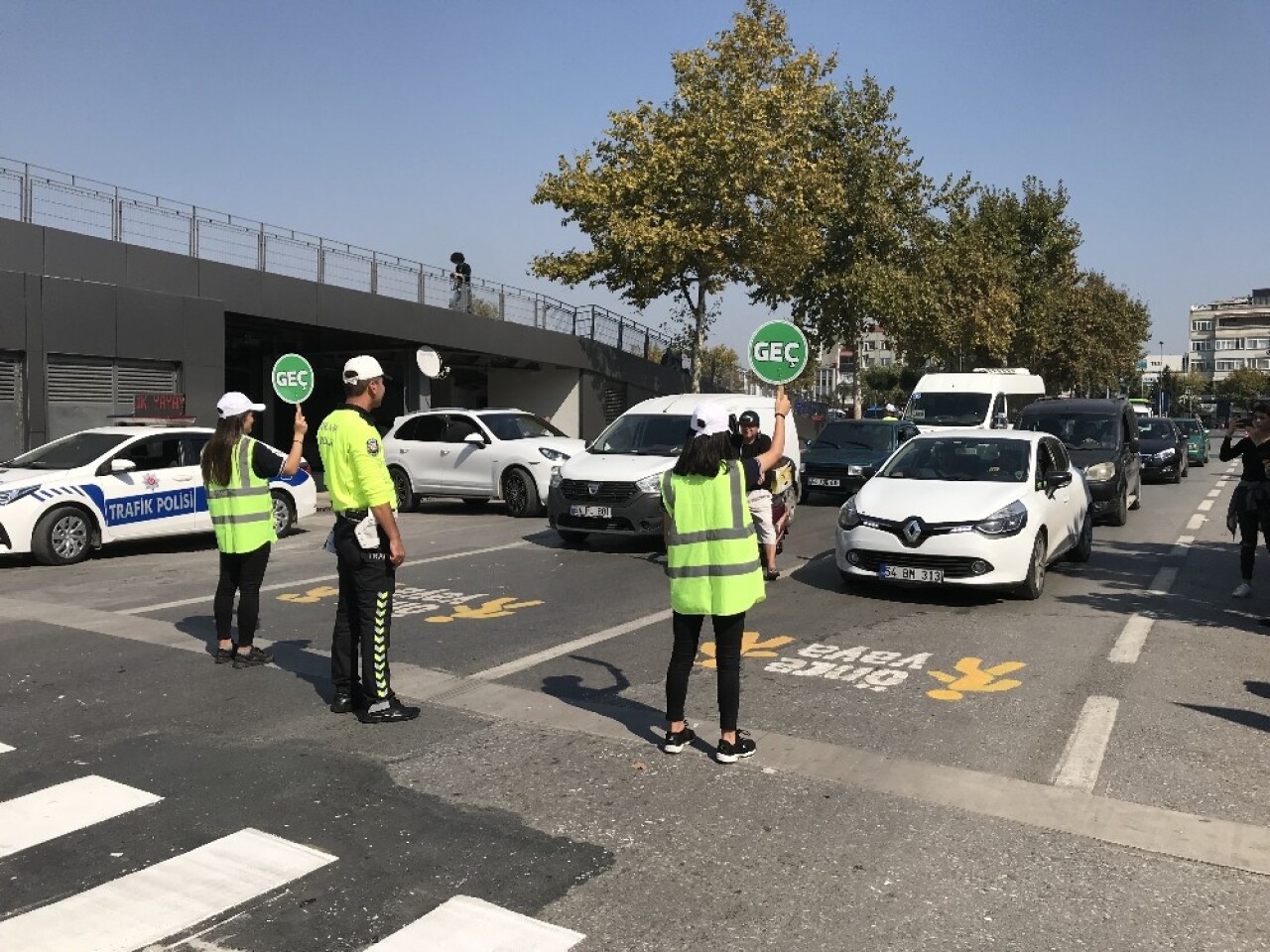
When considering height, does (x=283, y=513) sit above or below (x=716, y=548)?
below

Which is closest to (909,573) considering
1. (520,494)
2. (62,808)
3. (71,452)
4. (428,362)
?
(62,808)

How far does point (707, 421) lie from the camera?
520cm

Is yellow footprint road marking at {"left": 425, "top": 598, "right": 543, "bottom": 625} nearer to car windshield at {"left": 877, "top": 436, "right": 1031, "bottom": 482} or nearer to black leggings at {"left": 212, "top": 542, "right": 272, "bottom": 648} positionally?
black leggings at {"left": 212, "top": 542, "right": 272, "bottom": 648}

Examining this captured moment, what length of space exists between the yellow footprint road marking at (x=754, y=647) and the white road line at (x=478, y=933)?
3.74 metres

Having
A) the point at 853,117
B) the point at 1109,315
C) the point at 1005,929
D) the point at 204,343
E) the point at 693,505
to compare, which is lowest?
the point at 1005,929

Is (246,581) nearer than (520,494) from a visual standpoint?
Yes

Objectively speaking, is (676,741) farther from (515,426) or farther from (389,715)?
(515,426)

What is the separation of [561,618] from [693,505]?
3909mm

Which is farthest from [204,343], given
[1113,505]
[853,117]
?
[853,117]

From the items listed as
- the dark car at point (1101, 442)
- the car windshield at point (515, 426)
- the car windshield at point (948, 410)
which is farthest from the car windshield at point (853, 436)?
the car windshield at point (515, 426)

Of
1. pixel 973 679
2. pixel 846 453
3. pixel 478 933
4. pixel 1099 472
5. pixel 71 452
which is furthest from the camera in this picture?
pixel 846 453

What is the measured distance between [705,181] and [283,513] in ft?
51.9

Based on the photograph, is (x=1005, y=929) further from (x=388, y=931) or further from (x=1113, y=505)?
(x=1113, y=505)

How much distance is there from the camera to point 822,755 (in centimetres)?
539
